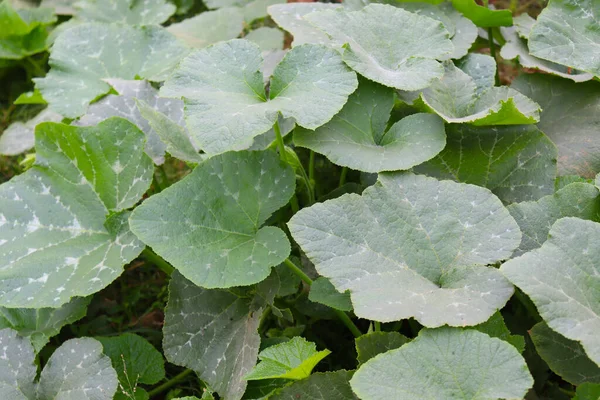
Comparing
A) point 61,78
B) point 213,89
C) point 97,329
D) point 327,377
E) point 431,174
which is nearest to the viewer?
point 327,377

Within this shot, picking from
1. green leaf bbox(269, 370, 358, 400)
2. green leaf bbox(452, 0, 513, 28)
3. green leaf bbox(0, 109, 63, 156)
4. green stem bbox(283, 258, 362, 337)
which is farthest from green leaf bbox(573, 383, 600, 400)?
green leaf bbox(0, 109, 63, 156)

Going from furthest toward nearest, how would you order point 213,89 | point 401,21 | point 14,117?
point 14,117
point 401,21
point 213,89

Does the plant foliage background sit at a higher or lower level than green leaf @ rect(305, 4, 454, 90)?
lower

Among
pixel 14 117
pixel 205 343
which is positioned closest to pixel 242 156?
pixel 205 343

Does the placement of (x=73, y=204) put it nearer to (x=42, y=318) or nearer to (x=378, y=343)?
(x=42, y=318)

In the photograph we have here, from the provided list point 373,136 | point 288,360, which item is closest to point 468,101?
point 373,136

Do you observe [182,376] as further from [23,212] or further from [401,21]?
[401,21]

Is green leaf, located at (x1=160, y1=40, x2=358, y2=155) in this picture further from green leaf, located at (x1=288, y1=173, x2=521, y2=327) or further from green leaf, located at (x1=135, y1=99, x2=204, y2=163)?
green leaf, located at (x1=288, y1=173, x2=521, y2=327)
